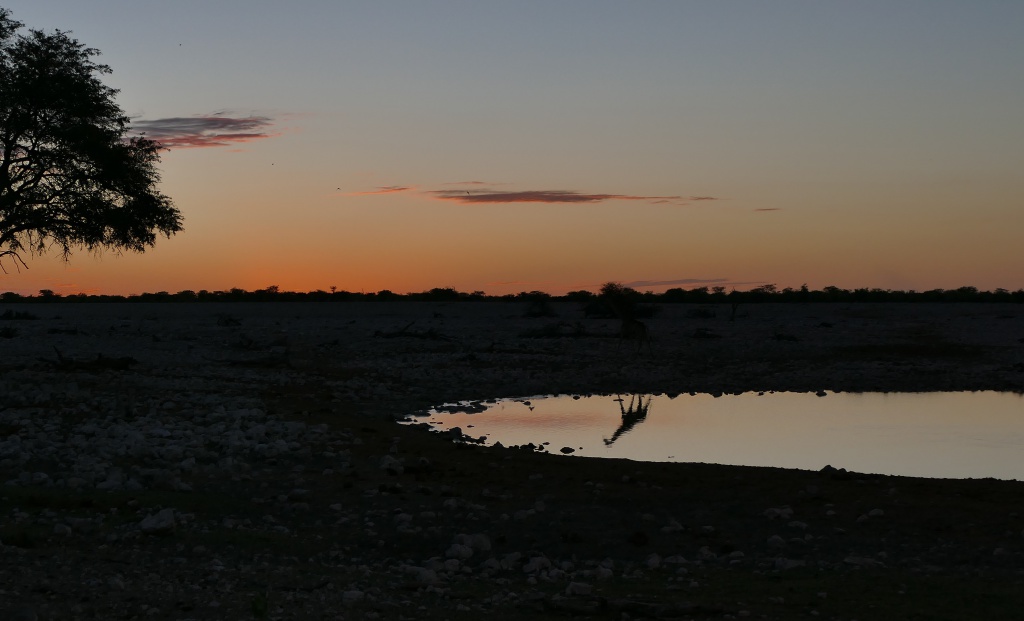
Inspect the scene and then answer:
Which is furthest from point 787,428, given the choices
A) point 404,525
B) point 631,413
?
point 404,525

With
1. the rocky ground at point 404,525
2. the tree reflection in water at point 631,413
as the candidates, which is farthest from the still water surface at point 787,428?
the rocky ground at point 404,525

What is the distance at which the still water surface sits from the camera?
1647 cm

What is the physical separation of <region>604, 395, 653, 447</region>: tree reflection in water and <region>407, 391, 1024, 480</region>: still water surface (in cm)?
2

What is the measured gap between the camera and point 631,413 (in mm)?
22312

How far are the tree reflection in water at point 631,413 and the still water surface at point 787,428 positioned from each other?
22mm

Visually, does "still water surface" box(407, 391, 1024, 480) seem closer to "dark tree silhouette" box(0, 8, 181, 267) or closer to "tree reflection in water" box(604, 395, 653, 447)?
"tree reflection in water" box(604, 395, 653, 447)

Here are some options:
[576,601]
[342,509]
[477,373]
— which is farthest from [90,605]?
[477,373]

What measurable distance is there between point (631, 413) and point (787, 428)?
3694 mm

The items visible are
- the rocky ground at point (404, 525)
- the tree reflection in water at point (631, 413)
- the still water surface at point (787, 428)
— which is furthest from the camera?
the tree reflection in water at point (631, 413)

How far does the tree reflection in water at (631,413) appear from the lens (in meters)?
18.8

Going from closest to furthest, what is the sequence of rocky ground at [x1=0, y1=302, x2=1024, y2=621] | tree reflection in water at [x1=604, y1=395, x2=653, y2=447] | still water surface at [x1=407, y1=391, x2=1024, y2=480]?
1. rocky ground at [x1=0, y1=302, x2=1024, y2=621]
2. still water surface at [x1=407, y1=391, x2=1024, y2=480]
3. tree reflection in water at [x1=604, y1=395, x2=653, y2=447]

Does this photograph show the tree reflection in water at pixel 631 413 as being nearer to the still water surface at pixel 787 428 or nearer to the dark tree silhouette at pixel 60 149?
the still water surface at pixel 787 428

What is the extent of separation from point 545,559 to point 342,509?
117 inches

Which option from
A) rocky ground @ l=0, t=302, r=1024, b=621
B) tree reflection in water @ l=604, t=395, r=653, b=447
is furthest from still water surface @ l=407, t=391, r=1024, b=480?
rocky ground @ l=0, t=302, r=1024, b=621
